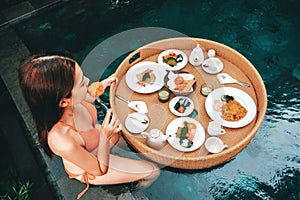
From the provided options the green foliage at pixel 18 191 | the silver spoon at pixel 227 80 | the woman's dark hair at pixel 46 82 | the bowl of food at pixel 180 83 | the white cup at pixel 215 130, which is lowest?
the green foliage at pixel 18 191

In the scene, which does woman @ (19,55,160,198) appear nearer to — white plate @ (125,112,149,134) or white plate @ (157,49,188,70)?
white plate @ (125,112,149,134)

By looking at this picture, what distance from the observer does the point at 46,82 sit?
260cm

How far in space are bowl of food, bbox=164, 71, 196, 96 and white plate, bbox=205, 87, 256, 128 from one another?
0.23 meters

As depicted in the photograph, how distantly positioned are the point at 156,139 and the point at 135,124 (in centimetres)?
33

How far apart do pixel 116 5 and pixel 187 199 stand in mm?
3521

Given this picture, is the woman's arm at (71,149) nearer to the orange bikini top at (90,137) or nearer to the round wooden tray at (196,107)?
the orange bikini top at (90,137)

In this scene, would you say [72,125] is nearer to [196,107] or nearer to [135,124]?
[135,124]

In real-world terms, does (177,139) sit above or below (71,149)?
below

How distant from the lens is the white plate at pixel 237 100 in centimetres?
351

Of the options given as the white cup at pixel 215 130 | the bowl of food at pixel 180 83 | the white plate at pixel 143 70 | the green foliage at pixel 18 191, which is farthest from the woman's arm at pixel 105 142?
the green foliage at pixel 18 191

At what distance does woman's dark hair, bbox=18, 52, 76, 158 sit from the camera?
2.60 metres

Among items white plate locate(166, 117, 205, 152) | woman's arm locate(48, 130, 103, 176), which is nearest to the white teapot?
white plate locate(166, 117, 205, 152)

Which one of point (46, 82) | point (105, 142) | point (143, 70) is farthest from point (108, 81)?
point (46, 82)

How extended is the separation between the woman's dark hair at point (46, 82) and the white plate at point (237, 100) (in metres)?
1.54
